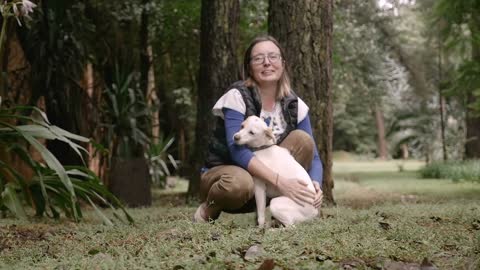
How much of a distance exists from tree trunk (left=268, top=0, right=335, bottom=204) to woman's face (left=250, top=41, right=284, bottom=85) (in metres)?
1.68

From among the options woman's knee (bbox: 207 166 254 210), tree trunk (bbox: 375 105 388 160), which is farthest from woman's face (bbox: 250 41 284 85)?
tree trunk (bbox: 375 105 388 160)

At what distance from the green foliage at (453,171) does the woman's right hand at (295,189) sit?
707 cm

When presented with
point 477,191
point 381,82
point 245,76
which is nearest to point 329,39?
point 245,76

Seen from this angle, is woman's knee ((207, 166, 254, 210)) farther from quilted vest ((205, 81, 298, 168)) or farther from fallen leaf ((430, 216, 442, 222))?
fallen leaf ((430, 216, 442, 222))

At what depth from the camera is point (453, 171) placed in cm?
1129

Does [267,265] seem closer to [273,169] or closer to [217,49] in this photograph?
[273,169]

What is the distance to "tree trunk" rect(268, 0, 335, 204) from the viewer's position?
5.57 metres

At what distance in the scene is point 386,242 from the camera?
278 cm

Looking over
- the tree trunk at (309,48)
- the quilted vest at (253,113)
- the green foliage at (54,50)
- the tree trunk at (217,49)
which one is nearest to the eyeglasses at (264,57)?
the quilted vest at (253,113)

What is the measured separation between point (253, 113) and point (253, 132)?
0.99 ft

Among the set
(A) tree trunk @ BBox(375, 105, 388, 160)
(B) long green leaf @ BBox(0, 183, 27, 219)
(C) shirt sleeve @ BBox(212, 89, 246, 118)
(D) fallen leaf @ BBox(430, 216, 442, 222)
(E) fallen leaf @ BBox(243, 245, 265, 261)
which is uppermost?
(C) shirt sleeve @ BBox(212, 89, 246, 118)

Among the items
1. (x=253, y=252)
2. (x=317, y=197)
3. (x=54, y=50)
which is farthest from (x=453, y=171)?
(x=253, y=252)

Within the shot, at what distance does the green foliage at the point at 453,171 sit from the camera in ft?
34.4

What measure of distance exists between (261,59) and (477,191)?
17.4 ft
